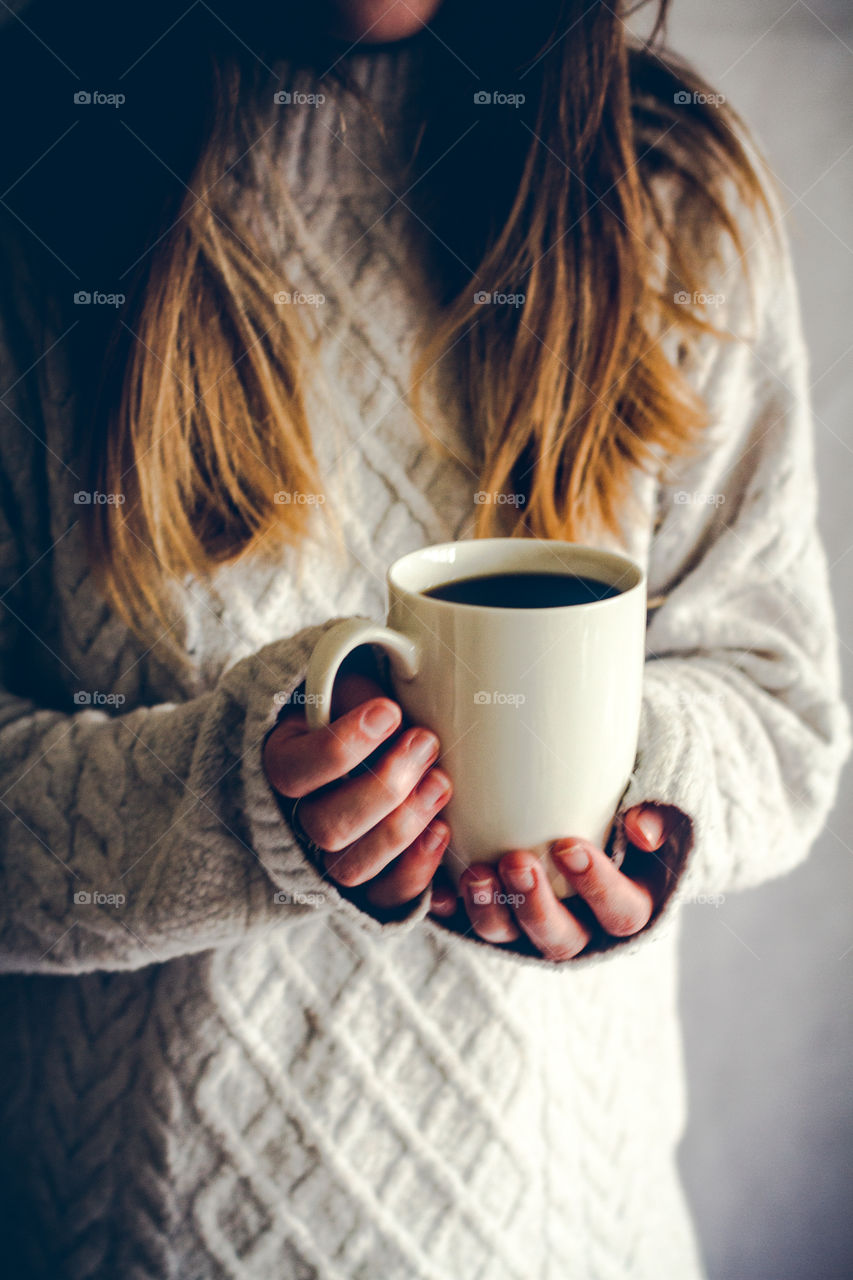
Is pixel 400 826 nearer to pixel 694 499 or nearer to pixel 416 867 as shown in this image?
pixel 416 867

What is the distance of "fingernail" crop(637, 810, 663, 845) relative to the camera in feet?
1.35

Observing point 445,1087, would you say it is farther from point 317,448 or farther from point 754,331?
point 754,331

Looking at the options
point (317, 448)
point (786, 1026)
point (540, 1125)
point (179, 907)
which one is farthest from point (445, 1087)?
point (786, 1026)

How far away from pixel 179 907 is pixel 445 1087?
26cm

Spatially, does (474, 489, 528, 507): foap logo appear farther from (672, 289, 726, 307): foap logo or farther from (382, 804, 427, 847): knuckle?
(382, 804, 427, 847): knuckle

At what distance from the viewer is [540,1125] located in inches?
23.6

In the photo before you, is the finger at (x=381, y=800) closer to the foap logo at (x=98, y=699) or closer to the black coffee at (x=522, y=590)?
the black coffee at (x=522, y=590)

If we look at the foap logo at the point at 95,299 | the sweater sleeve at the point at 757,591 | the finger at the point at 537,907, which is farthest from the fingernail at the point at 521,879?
the foap logo at the point at 95,299

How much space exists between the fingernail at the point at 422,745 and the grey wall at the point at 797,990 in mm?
664

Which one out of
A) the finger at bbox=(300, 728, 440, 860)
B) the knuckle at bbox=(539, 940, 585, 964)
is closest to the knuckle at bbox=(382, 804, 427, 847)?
the finger at bbox=(300, 728, 440, 860)

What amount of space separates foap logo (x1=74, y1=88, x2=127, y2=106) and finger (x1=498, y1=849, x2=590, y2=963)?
1.90 feet

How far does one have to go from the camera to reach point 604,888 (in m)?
0.39

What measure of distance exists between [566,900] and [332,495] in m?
0.34

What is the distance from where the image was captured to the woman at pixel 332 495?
1.80ft
